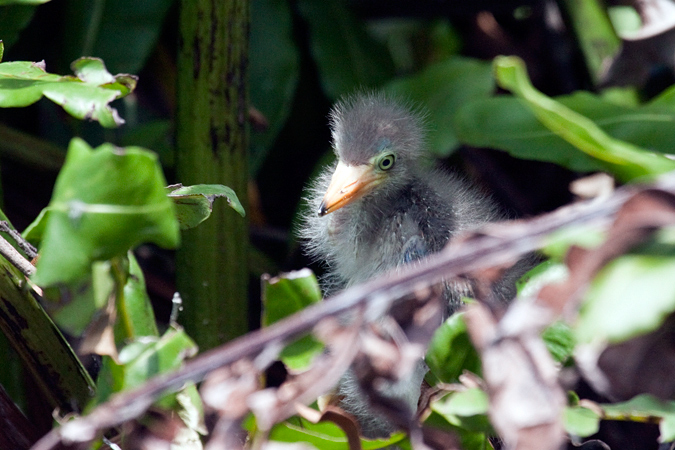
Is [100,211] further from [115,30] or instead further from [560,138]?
[115,30]

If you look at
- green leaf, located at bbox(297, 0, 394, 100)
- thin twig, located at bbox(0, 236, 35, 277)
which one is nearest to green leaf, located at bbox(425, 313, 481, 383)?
thin twig, located at bbox(0, 236, 35, 277)

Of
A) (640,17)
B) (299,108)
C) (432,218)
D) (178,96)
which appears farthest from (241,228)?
(640,17)

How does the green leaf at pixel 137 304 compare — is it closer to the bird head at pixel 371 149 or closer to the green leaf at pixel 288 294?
the green leaf at pixel 288 294

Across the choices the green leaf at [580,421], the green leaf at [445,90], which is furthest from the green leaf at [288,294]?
the green leaf at [445,90]

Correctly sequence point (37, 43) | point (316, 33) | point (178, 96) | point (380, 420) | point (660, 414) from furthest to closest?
point (316, 33) < point (37, 43) < point (178, 96) < point (380, 420) < point (660, 414)

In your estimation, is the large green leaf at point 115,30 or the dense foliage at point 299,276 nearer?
the dense foliage at point 299,276

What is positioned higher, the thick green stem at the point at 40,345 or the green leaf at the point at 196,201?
the green leaf at the point at 196,201

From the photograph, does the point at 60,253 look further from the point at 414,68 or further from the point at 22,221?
the point at 414,68
